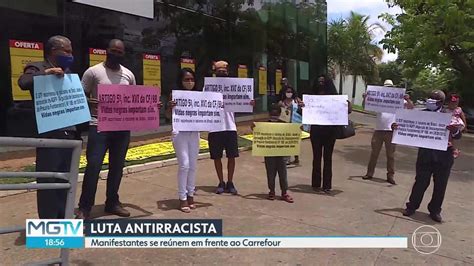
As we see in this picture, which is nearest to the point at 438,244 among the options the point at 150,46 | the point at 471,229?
the point at 471,229

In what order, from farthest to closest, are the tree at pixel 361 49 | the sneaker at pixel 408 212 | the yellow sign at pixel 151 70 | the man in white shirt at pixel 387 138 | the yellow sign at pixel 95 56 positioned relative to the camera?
1. the tree at pixel 361 49
2. the yellow sign at pixel 151 70
3. the yellow sign at pixel 95 56
4. the man in white shirt at pixel 387 138
5. the sneaker at pixel 408 212

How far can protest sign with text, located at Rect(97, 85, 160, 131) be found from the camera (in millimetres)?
4660

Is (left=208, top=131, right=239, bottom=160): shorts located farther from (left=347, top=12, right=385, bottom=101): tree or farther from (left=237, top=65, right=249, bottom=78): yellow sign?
(left=347, top=12, right=385, bottom=101): tree

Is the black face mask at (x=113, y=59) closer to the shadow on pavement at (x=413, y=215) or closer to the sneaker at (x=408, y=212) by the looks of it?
the shadow on pavement at (x=413, y=215)

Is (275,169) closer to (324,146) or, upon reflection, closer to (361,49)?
(324,146)

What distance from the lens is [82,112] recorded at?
4.07 meters

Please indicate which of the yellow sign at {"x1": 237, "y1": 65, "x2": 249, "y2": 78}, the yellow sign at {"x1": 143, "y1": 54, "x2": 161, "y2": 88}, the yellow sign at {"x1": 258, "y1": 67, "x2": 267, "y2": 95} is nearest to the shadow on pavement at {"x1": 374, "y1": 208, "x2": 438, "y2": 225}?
the yellow sign at {"x1": 143, "y1": 54, "x2": 161, "y2": 88}

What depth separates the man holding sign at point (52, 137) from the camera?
391cm

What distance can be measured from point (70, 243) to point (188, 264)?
1.05 m

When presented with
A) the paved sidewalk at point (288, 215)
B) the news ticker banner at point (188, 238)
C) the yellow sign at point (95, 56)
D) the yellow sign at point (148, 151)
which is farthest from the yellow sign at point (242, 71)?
the news ticker banner at point (188, 238)

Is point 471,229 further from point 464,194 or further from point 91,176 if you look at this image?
point 91,176

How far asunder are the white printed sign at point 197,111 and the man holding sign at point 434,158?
2539mm

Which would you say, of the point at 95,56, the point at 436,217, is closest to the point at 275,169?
the point at 436,217

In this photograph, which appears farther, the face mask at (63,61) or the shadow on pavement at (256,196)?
the shadow on pavement at (256,196)
